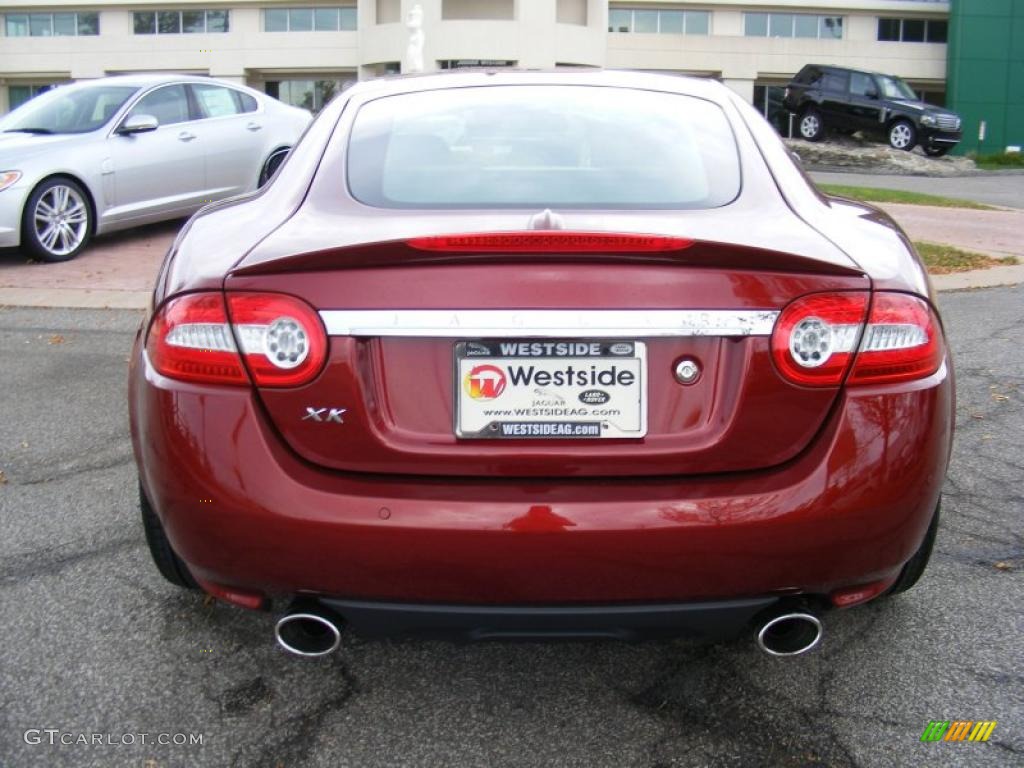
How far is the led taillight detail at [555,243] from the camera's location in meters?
2.12

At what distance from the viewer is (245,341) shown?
216cm

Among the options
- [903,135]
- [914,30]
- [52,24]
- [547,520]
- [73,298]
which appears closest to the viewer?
[547,520]

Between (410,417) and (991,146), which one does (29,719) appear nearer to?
(410,417)

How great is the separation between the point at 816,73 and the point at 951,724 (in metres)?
27.9

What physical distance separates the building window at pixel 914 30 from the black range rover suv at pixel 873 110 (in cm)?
Result: 2609

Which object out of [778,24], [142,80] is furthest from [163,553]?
[778,24]

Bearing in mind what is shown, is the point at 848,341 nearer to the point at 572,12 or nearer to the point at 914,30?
the point at 572,12

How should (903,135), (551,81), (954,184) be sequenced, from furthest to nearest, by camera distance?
(903,135), (954,184), (551,81)

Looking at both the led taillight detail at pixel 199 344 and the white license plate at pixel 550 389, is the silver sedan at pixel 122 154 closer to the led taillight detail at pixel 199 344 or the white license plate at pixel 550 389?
the led taillight detail at pixel 199 344

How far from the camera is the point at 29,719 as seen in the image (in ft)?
8.17

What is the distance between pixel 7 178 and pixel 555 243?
7881 millimetres

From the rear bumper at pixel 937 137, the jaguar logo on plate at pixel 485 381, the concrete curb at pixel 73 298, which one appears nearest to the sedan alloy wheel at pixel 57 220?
the concrete curb at pixel 73 298

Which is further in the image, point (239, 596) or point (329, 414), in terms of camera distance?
point (239, 596)

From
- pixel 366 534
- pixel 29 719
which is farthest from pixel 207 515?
pixel 29 719
